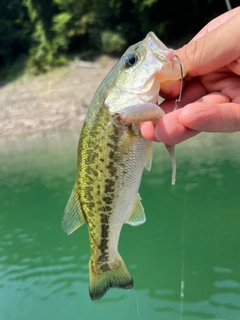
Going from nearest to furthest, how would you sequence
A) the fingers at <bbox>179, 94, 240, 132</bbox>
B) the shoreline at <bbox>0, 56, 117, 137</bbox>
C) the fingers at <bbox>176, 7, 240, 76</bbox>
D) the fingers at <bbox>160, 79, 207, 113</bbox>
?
the fingers at <bbox>179, 94, 240, 132</bbox>, the fingers at <bbox>176, 7, 240, 76</bbox>, the fingers at <bbox>160, 79, 207, 113</bbox>, the shoreline at <bbox>0, 56, 117, 137</bbox>

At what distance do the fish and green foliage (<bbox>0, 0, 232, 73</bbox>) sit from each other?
754 inches

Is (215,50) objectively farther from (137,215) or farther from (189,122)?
(137,215)

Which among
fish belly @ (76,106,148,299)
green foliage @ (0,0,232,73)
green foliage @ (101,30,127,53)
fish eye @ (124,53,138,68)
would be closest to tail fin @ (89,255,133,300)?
fish belly @ (76,106,148,299)

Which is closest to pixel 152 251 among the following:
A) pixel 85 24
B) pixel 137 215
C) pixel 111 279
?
pixel 111 279

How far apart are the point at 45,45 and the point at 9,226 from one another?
18.7m

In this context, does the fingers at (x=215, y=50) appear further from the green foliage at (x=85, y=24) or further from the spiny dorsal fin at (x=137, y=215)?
the green foliage at (x=85, y=24)

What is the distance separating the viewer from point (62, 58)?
910 inches

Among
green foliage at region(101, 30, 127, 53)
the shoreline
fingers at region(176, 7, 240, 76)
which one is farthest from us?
green foliage at region(101, 30, 127, 53)

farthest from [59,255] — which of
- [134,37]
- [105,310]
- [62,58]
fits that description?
[62,58]

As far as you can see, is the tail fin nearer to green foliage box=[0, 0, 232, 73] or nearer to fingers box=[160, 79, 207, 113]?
fingers box=[160, 79, 207, 113]

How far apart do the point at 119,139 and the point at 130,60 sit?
395mm

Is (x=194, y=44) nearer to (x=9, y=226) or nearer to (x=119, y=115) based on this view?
(x=119, y=115)

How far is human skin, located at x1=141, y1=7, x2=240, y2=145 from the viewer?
1860mm

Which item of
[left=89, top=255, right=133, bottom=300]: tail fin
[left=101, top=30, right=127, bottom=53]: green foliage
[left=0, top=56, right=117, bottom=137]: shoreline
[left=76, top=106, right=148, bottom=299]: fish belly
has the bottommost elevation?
[left=0, top=56, right=117, bottom=137]: shoreline
